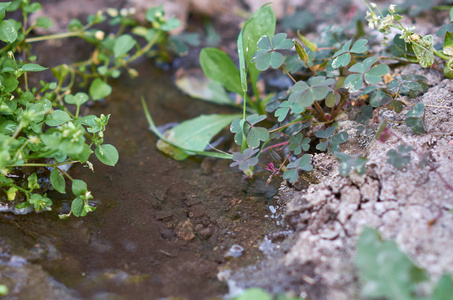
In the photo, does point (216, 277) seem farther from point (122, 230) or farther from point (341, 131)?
point (341, 131)

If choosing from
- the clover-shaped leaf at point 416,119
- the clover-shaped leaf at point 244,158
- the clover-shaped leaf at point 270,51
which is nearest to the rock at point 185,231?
the clover-shaped leaf at point 244,158

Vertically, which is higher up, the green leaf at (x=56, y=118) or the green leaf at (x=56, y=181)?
the green leaf at (x=56, y=118)

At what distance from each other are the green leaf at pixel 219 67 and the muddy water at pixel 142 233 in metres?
0.59

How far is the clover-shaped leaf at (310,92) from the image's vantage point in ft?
5.04

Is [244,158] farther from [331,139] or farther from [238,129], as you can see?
[331,139]

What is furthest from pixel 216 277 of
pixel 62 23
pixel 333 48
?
pixel 62 23

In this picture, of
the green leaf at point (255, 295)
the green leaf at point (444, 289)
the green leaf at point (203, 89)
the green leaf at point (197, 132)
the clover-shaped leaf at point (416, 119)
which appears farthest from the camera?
the green leaf at point (203, 89)

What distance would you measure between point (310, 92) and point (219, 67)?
86cm

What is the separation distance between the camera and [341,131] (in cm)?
177

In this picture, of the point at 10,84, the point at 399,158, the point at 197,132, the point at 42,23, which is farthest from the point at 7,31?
the point at 399,158

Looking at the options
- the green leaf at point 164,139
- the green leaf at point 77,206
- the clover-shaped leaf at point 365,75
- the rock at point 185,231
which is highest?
the clover-shaped leaf at point 365,75

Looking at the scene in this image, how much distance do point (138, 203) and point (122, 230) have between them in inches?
7.1

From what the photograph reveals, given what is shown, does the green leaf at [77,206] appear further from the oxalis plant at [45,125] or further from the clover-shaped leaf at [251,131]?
the clover-shaped leaf at [251,131]

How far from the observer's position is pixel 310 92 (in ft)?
5.12
